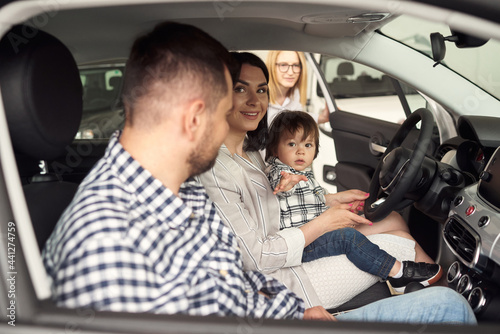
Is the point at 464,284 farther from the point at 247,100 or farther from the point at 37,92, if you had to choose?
the point at 37,92

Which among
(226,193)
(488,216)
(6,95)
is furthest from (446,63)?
(6,95)

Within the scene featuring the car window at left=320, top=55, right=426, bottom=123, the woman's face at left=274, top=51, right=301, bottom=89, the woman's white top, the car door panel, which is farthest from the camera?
the car window at left=320, top=55, right=426, bottom=123

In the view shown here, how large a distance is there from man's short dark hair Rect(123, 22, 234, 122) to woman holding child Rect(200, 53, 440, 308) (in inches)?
19.5

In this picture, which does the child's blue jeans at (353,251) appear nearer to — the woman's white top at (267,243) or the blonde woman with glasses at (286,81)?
the woman's white top at (267,243)

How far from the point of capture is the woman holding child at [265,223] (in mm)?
1543

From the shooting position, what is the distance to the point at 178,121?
3.44 feet

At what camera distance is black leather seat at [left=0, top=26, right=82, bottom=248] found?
3.40 ft

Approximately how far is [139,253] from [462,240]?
3.55 feet

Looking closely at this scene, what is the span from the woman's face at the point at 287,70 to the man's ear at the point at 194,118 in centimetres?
A: 206

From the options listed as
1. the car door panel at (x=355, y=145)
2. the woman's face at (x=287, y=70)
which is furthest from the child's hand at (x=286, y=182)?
the woman's face at (x=287, y=70)

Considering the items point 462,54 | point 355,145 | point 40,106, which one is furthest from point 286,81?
point 40,106

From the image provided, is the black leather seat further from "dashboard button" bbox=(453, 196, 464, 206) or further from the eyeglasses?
the eyeglasses

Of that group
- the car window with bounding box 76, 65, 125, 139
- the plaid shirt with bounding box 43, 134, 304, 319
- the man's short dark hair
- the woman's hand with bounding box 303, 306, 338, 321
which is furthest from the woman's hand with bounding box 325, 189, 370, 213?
the car window with bounding box 76, 65, 125, 139

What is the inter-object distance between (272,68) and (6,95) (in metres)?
2.30
